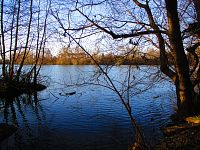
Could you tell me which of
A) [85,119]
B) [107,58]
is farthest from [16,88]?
[107,58]

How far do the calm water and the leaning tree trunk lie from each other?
4.63ft

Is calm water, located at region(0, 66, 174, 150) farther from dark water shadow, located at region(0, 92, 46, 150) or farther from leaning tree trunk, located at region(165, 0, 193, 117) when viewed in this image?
leaning tree trunk, located at region(165, 0, 193, 117)

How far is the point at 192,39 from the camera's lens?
593 inches

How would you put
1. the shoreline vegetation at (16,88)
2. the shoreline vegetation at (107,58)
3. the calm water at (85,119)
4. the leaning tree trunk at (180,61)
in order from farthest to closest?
the shoreline vegetation at (16,88) → the calm water at (85,119) → the leaning tree trunk at (180,61) → the shoreline vegetation at (107,58)

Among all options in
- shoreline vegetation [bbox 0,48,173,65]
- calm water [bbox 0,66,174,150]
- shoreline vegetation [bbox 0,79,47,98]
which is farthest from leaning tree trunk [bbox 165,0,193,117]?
shoreline vegetation [bbox 0,79,47,98]

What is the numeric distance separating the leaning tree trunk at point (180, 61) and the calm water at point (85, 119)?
1.41 meters

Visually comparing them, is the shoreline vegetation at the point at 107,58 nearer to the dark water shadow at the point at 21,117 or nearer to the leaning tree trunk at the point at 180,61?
the leaning tree trunk at the point at 180,61

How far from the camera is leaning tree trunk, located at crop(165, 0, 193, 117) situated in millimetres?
A: 11367

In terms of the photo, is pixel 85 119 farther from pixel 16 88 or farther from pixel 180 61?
pixel 16 88

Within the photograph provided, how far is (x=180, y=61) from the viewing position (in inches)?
461

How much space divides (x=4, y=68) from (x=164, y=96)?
13294mm

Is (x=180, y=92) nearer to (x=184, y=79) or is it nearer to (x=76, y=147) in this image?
(x=184, y=79)

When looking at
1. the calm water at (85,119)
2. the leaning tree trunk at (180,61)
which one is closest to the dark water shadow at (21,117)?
the calm water at (85,119)

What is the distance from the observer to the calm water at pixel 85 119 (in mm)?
12148
